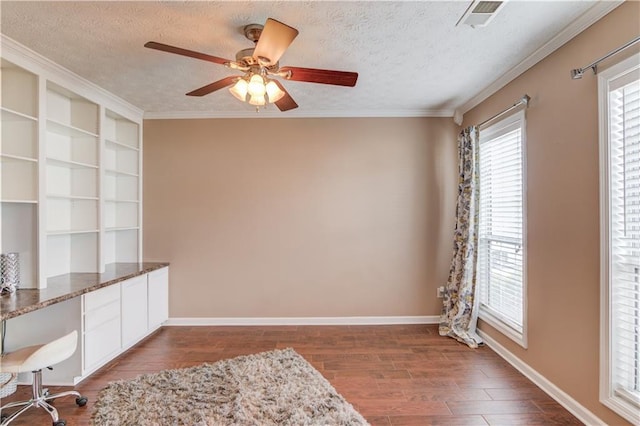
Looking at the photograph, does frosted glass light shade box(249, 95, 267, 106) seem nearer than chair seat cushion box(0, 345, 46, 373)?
No

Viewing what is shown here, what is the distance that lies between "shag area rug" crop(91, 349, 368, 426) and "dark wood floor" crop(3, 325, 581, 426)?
6.1 inches

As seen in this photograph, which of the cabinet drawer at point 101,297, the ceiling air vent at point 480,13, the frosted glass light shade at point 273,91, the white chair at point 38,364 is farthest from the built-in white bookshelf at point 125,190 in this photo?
the ceiling air vent at point 480,13

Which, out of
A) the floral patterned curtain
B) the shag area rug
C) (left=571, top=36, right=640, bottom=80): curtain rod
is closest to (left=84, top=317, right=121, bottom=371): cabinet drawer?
the shag area rug

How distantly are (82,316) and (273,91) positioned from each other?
93.6 inches

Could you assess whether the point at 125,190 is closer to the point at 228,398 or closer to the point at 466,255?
the point at 228,398

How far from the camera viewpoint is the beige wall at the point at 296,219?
3.99 metres

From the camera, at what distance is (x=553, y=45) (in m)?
2.36

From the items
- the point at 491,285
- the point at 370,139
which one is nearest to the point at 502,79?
the point at 370,139

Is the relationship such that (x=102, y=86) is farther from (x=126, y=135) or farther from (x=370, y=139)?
(x=370, y=139)

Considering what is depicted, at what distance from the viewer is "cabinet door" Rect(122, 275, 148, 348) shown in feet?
10.4

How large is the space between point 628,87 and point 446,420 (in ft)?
7.75

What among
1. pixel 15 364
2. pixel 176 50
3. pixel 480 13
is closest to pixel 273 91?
pixel 176 50

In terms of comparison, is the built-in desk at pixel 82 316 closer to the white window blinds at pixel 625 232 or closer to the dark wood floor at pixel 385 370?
the dark wood floor at pixel 385 370

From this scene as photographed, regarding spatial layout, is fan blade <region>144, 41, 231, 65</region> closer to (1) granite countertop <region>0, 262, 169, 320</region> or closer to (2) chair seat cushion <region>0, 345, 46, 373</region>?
(1) granite countertop <region>0, 262, 169, 320</region>
